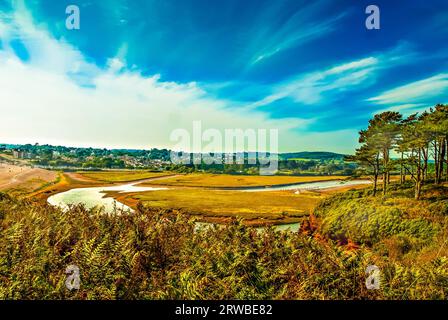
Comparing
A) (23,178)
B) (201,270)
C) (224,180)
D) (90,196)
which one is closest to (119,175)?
(90,196)

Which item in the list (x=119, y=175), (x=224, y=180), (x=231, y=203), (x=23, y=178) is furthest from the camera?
(x=224, y=180)

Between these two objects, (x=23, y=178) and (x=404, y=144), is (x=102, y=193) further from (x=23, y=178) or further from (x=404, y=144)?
(x=404, y=144)

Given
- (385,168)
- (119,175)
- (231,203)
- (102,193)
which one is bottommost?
(231,203)

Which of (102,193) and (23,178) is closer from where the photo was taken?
(23,178)

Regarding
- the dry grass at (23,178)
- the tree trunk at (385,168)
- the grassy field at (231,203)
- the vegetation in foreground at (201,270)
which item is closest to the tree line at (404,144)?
the tree trunk at (385,168)

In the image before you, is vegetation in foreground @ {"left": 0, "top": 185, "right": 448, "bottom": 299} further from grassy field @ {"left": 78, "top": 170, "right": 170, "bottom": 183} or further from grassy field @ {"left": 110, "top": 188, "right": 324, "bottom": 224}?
grassy field @ {"left": 78, "top": 170, "right": 170, "bottom": 183}
